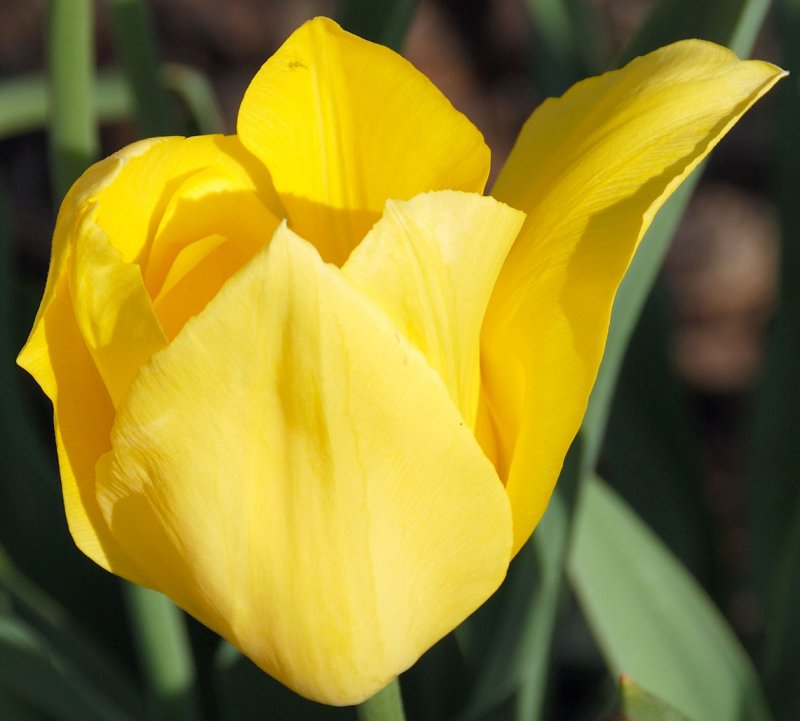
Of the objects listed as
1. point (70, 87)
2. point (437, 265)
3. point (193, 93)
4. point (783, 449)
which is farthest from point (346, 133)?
point (783, 449)

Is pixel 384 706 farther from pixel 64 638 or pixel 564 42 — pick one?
pixel 564 42

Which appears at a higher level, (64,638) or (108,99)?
(108,99)

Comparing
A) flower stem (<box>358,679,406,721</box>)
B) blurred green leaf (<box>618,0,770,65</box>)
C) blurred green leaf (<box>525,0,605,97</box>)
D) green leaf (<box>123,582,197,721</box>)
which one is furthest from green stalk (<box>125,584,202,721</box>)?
blurred green leaf (<box>525,0,605,97</box>)

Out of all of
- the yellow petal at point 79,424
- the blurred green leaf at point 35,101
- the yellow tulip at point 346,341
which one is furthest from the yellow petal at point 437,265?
the blurred green leaf at point 35,101

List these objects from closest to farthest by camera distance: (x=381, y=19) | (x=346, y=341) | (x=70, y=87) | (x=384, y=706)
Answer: (x=346, y=341) → (x=384, y=706) → (x=70, y=87) → (x=381, y=19)

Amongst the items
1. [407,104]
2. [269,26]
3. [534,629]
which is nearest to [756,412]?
[534,629]

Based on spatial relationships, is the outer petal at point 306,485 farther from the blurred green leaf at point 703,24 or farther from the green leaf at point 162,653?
the blurred green leaf at point 703,24

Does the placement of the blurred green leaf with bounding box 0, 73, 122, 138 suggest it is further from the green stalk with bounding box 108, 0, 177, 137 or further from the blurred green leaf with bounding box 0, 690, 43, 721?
the blurred green leaf with bounding box 0, 690, 43, 721

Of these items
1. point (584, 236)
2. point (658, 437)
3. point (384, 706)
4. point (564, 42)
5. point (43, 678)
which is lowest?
point (658, 437)
